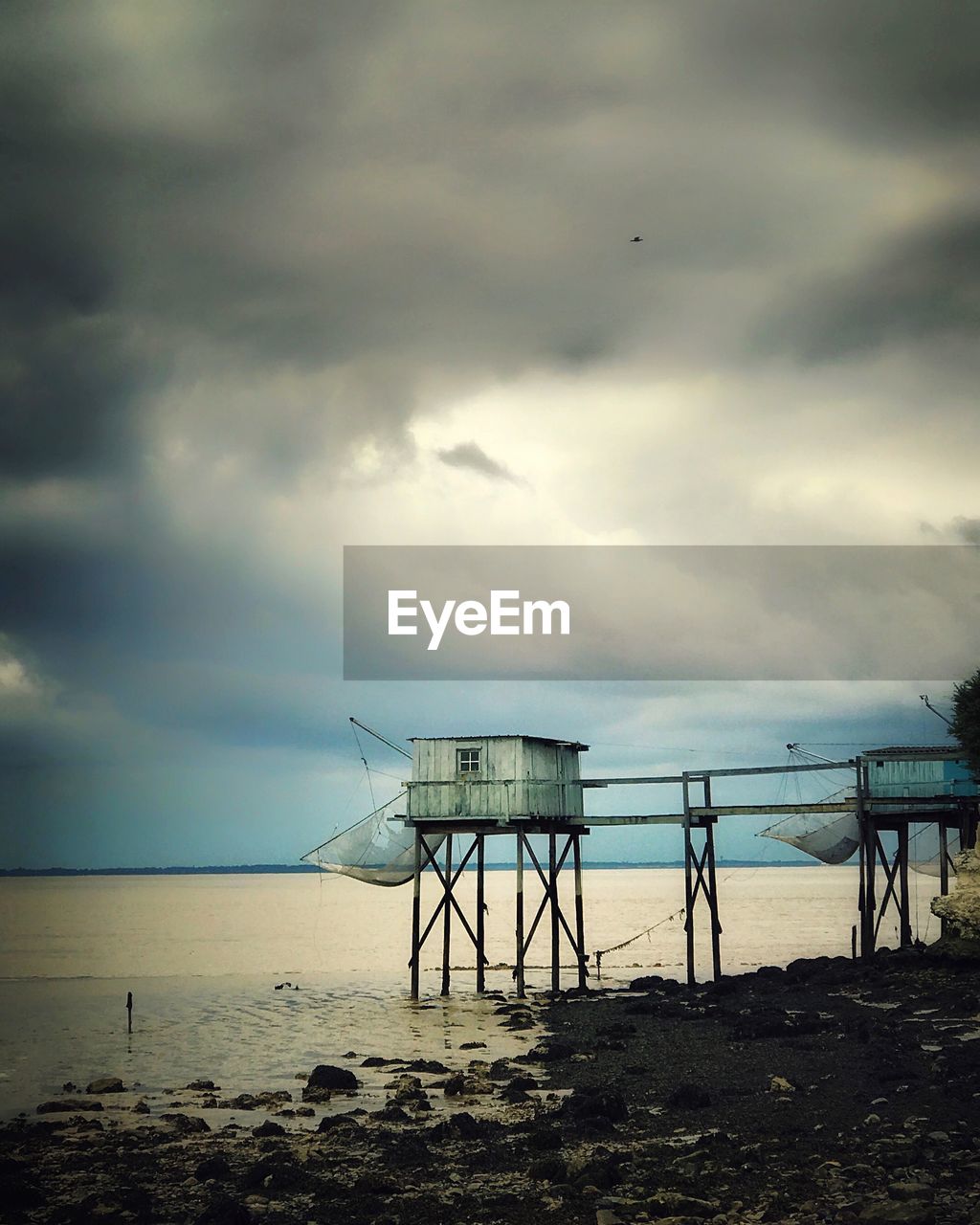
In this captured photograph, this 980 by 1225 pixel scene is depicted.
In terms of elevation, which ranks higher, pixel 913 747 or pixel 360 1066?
pixel 913 747

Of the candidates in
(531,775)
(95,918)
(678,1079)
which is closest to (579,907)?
(531,775)

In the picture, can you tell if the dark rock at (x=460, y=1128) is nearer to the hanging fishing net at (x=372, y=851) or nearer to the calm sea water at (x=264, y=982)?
the calm sea water at (x=264, y=982)

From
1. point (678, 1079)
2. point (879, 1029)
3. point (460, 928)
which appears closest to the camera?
point (678, 1079)

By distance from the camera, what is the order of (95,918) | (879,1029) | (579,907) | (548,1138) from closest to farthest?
(548,1138), (879,1029), (579,907), (95,918)

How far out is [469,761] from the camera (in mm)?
38281

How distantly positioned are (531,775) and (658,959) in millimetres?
20148

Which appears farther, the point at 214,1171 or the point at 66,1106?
the point at 66,1106

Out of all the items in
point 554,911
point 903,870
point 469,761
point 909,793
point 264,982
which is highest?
point 469,761

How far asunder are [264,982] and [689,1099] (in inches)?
1293

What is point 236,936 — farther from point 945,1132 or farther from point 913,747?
point 945,1132

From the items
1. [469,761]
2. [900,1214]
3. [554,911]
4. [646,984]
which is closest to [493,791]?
[469,761]

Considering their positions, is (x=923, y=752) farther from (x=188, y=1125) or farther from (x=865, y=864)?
(x=188, y=1125)

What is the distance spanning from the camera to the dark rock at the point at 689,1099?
20.6 m

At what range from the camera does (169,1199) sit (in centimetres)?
1659
